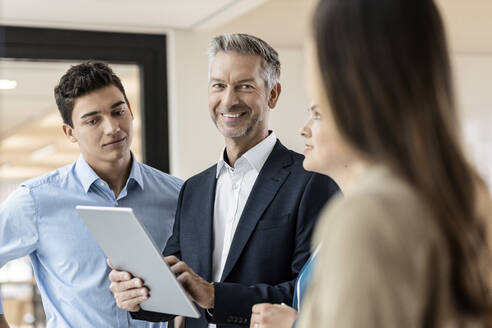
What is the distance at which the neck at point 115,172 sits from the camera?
7.43 ft

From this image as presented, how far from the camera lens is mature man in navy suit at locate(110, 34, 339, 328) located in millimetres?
1782

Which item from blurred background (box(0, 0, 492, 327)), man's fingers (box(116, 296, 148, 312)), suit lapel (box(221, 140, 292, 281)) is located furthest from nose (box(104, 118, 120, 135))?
blurred background (box(0, 0, 492, 327))

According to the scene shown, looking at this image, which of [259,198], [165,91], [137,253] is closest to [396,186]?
[137,253]

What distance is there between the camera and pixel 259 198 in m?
1.96

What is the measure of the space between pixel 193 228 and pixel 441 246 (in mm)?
1411

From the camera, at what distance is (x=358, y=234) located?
2.20ft

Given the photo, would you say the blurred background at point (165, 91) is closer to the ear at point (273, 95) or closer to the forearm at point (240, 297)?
the ear at point (273, 95)

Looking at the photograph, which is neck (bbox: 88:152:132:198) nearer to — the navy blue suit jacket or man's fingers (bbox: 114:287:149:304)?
the navy blue suit jacket

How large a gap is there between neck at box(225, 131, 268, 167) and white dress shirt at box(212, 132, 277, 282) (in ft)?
0.08

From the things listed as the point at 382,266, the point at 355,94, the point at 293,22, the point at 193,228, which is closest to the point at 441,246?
the point at 382,266

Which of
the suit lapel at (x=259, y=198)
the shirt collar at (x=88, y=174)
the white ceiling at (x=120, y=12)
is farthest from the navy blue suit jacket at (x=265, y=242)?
the white ceiling at (x=120, y=12)

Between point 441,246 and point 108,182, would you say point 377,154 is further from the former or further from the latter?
point 108,182

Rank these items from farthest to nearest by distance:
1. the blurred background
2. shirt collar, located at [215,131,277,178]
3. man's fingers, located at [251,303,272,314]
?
the blurred background, shirt collar, located at [215,131,277,178], man's fingers, located at [251,303,272,314]

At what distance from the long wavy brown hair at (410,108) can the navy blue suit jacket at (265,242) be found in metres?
1.10
